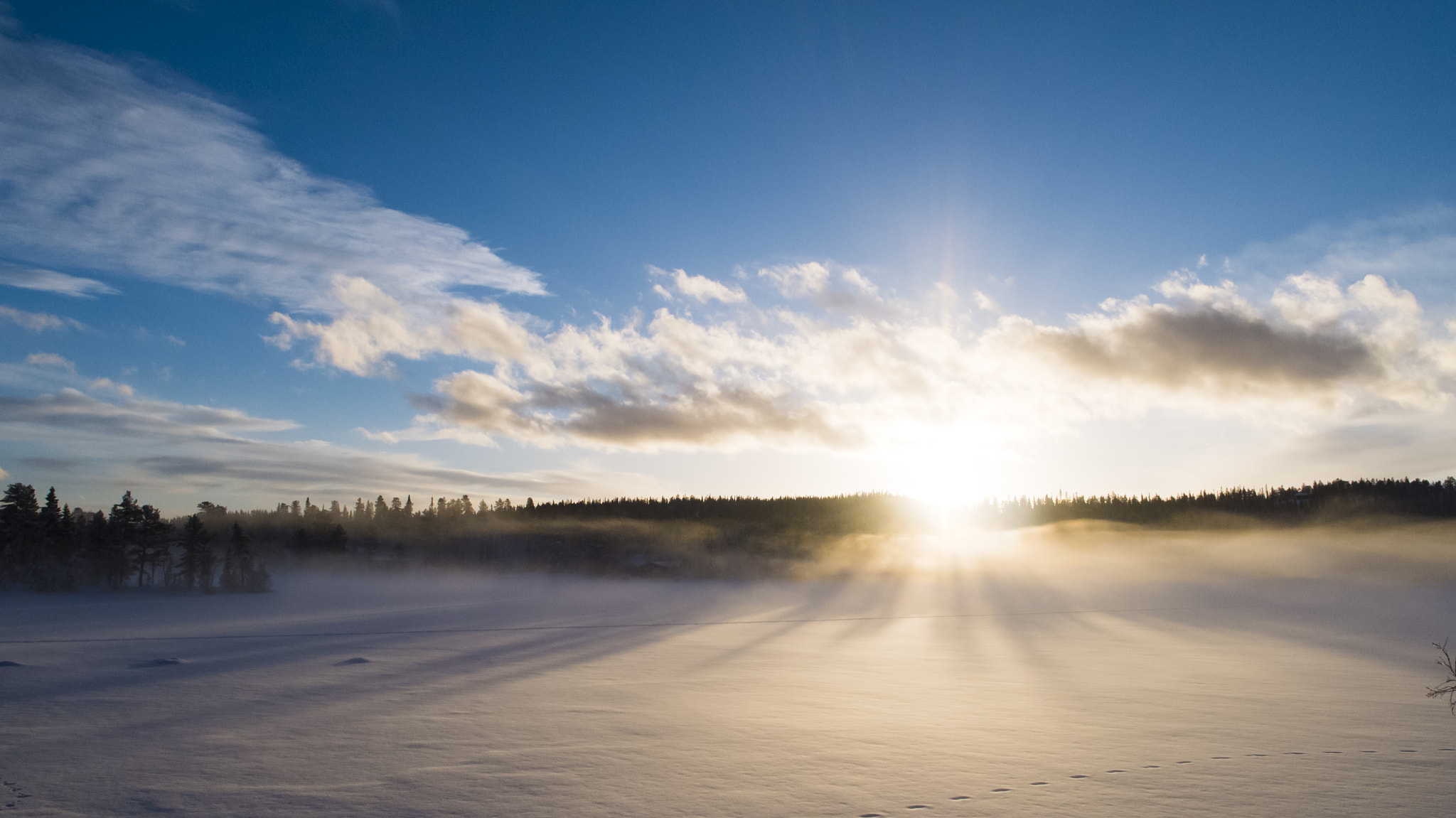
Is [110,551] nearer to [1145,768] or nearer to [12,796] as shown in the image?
[12,796]

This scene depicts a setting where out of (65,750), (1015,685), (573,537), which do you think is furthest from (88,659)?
(573,537)

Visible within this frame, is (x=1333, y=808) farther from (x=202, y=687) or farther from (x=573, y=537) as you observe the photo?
(x=573, y=537)

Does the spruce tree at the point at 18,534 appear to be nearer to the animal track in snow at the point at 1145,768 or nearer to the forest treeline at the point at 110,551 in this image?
the forest treeline at the point at 110,551

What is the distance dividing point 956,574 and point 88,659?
94752mm

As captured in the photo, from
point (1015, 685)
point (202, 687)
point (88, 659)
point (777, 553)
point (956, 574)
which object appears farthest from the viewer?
point (777, 553)

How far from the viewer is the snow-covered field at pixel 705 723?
26.7ft

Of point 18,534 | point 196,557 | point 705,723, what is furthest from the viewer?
point 196,557

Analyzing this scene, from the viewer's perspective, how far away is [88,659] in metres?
21.2

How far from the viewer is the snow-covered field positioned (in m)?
8.13

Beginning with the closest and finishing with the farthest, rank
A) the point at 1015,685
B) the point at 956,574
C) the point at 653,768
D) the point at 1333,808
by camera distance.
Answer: the point at 1333,808
the point at 653,768
the point at 1015,685
the point at 956,574

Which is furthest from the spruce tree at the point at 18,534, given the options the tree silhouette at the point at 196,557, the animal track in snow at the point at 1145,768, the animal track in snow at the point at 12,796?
the animal track in snow at the point at 1145,768

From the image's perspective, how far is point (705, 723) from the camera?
41.5 ft

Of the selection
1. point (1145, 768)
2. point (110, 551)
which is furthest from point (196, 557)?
point (1145, 768)

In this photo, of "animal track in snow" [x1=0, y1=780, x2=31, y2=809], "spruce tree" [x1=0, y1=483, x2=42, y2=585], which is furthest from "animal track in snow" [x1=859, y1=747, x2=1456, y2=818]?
"spruce tree" [x1=0, y1=483, x2=42, y2=585]
